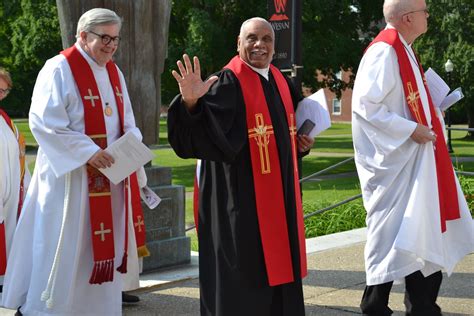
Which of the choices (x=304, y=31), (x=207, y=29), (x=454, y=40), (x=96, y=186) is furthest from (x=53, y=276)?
(x=454, y=40)

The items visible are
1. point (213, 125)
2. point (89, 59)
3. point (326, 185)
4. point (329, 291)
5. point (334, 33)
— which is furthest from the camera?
point (334, 33)

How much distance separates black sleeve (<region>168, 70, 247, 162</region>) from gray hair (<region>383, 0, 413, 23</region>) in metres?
1.42

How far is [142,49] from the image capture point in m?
6.71

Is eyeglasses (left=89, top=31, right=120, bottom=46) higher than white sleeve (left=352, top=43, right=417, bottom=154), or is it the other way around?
eyeglasses (left=89, top=31, right=120, bottom=46)

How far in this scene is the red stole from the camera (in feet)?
17.1

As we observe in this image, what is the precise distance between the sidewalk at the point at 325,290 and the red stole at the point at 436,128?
2.56 ft

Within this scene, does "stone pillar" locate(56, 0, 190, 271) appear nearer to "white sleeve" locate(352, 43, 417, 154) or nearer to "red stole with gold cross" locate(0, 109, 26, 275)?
"red stole with gold cross" locate(0, 109, 26, 275)

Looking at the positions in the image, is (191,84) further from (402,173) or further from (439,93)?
(439,93)

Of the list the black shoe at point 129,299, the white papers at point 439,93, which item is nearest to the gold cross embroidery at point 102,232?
the black shoe at point 129,299

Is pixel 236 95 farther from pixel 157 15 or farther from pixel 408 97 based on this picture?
pixel 157 15

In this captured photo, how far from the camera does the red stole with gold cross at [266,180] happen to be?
14.7ft

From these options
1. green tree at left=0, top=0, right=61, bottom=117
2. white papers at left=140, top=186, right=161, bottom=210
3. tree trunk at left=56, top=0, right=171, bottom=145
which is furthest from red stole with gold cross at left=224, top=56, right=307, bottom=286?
green tree at left=0, top=0, right=61, bottom=117

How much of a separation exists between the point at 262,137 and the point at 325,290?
2131 millimetres

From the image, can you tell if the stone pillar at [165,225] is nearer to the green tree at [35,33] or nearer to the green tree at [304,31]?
the green tree at [304,31]
